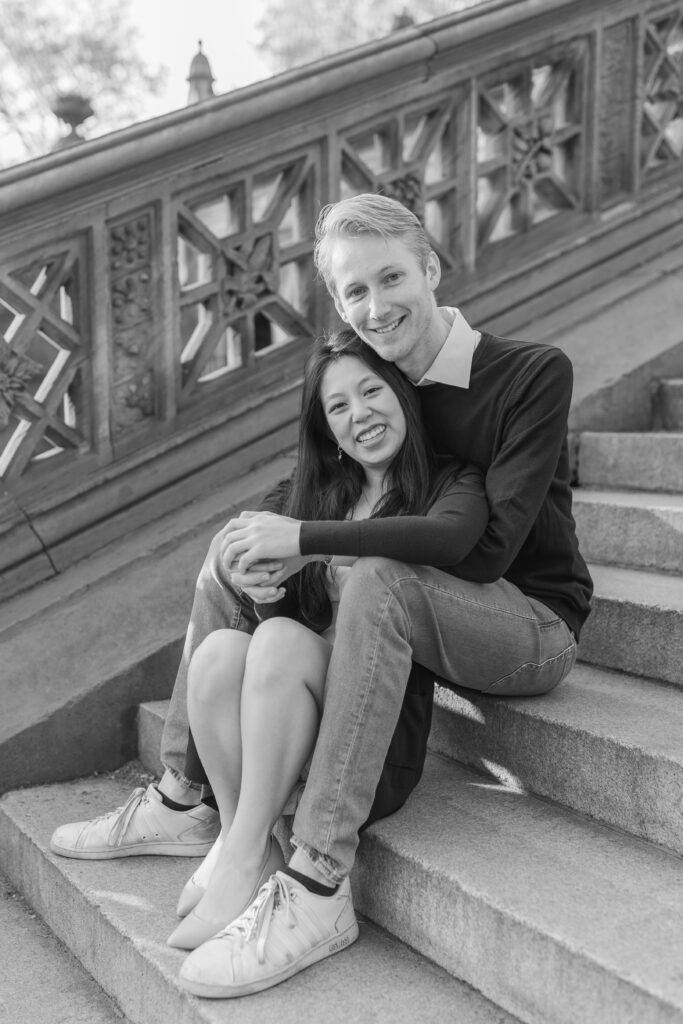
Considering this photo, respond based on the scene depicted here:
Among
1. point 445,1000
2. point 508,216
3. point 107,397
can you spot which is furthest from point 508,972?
point 508,216

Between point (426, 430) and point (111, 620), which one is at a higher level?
point (426, 430)

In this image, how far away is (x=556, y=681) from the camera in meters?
2.52

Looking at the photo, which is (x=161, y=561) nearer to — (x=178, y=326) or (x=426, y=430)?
(x=178, y=326)

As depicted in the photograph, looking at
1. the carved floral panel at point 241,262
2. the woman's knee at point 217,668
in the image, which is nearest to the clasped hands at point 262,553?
the woman's knee at point 217,668

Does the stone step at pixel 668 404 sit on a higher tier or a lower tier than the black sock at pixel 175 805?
higher

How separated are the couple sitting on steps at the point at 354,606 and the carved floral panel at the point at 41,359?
3.41ft

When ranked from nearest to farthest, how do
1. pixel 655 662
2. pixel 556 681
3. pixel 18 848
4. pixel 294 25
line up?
pixel 556 681 → pixel 655 662 → pixel 18 848 → pixel 294 25

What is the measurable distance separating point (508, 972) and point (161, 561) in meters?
1.91

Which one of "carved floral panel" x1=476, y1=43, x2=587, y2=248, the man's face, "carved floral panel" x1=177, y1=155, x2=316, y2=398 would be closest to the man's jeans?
the man's face

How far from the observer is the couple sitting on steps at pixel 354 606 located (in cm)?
212

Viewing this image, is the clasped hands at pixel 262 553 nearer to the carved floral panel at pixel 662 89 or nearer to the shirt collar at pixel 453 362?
the shirt collar at pixel 453 362

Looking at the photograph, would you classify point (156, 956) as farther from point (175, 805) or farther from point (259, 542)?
point (259, 542)

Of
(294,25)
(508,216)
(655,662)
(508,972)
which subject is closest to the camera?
(508,972)

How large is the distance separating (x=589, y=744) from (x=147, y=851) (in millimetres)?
1157
